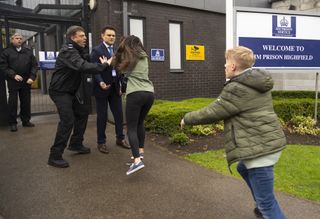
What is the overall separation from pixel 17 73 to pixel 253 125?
5.83 metres

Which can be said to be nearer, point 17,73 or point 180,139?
point 180,139

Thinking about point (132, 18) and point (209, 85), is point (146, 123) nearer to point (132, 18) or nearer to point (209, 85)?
point (132, 18)

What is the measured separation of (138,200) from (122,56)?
1769 millimetres

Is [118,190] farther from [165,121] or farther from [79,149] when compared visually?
[165,121]

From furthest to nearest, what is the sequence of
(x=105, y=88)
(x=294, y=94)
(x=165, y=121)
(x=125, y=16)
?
(x=294, y=94) → (x=125, y=16) → (x=165, y=121) → (x=105, y=88)

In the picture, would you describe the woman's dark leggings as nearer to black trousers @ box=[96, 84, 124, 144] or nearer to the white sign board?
black trousers @ box=[96, 84, 124, 144]

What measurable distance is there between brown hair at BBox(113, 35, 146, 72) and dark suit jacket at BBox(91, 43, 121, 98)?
74cm

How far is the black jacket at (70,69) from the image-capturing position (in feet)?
16.2

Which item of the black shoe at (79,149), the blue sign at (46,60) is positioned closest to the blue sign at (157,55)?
the blue sign at (46,60)

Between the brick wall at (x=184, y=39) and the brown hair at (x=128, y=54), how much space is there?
4.70 m

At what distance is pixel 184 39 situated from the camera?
38.2ft

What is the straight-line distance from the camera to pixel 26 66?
775 cm

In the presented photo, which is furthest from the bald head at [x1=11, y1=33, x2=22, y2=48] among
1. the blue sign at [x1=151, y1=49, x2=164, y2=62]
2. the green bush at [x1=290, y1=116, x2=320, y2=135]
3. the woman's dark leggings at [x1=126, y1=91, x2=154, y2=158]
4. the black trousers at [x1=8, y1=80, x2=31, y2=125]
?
the green bush at [x1=290, y1=116, x2=320, y2=135]

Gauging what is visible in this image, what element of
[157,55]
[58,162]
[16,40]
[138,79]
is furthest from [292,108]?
[16,40]
